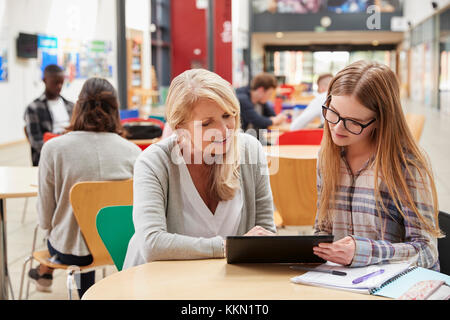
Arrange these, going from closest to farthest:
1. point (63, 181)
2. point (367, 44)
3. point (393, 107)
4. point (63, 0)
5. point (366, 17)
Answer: point (393, 107), point (63, 181), point (63, 0), point (366, 17), point (367, 44)

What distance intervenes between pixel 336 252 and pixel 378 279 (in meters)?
0.14

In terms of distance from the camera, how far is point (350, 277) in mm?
1400

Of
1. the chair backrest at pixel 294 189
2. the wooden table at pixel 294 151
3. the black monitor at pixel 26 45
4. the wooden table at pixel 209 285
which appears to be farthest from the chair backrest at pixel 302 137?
the black monitor at pixel 26 45

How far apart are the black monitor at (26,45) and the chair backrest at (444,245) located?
9940 millimetres

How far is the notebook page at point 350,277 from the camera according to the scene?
1.33 meters

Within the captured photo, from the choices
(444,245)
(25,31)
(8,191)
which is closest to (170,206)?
(444,245)

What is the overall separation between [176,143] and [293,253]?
61 cm

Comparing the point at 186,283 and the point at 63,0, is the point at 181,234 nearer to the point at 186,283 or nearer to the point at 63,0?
the point at 186,283

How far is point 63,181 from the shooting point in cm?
271

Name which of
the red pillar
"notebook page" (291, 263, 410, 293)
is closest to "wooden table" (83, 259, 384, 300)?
"notebook page" (291, 263, 410, 293)

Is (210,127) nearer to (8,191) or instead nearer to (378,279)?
(378,279)

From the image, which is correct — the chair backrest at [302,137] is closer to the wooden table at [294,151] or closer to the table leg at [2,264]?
the wooden table at [294,151]

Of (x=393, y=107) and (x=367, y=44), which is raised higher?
(x=367, y=44)
